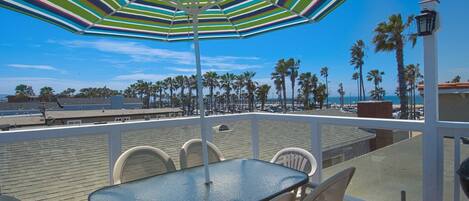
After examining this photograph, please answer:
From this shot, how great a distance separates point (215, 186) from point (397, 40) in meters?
23.8

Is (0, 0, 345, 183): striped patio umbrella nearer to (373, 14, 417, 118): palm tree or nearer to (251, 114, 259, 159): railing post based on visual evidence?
(251, 114, 259, 159): railing post

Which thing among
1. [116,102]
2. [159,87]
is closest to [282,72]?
[116,102]

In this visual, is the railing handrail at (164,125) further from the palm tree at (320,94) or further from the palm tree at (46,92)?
the palm tree at (46,92)

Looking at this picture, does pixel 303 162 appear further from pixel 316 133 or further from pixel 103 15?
pixel 103 15

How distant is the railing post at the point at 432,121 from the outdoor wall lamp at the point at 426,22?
3cm

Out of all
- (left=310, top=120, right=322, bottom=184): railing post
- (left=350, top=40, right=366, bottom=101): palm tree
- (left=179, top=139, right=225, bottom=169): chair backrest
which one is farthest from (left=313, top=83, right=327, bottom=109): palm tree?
(left=179, top=139, right=225, bottom=169): chair backrest

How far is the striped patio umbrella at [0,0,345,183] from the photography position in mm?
2157

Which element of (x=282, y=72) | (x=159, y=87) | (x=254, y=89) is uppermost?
(x=282, y=72)

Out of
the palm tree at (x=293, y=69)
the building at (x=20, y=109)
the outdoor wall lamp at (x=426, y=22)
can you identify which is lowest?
the building at (x=20, y=109)

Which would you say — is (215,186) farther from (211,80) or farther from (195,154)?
(211,80)

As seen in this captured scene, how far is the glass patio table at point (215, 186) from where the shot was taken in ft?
5.91

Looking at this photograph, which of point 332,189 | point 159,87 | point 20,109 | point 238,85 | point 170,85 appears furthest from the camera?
point 159,87

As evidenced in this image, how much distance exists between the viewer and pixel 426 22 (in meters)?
2.38

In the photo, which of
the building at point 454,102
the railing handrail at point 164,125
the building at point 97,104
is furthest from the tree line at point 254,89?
the railing handrail at point 164,125
